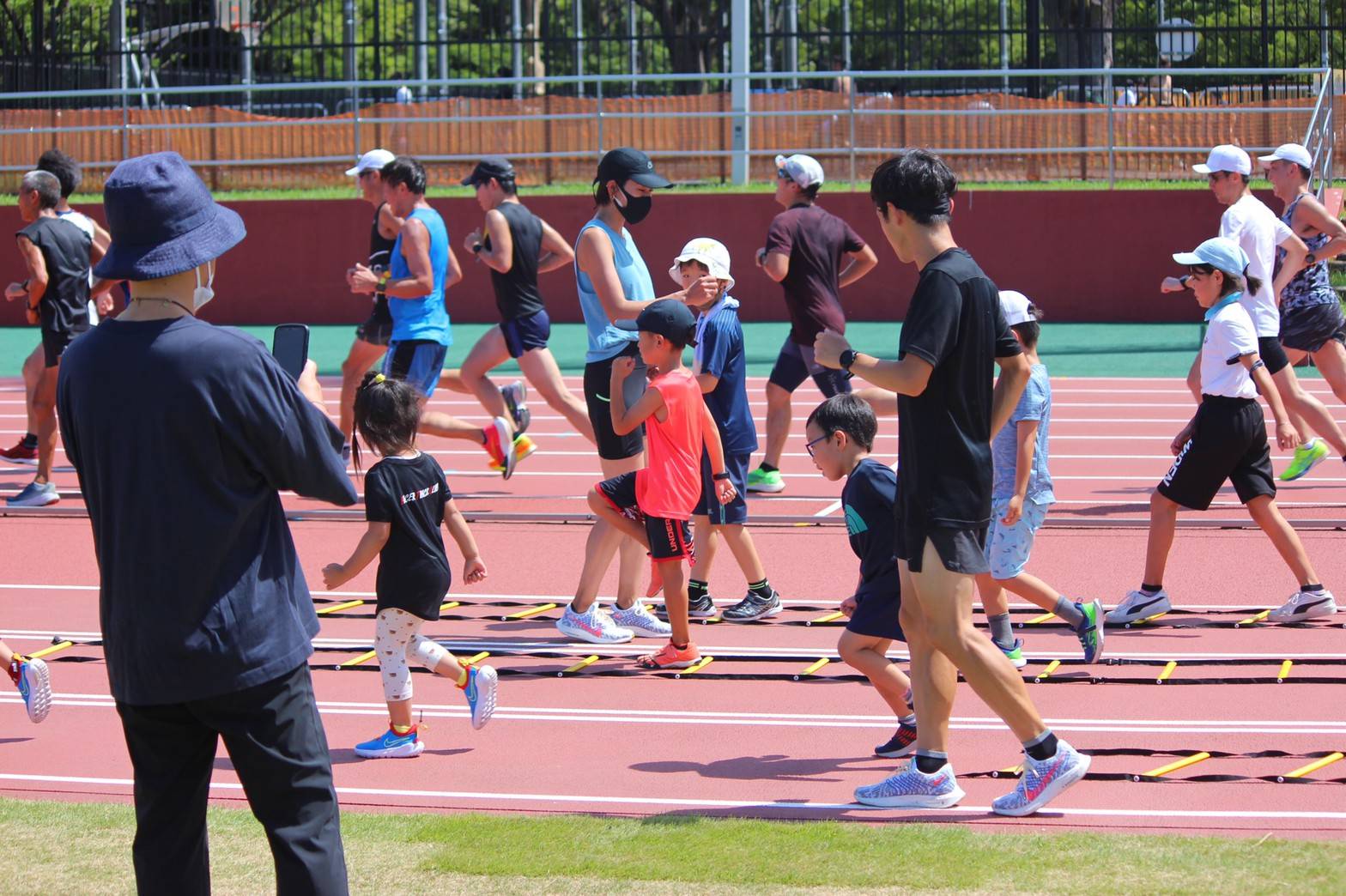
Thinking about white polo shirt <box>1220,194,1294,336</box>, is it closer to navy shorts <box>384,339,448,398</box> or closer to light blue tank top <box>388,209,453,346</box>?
light blue tank top <box>388,209,453,346</box>

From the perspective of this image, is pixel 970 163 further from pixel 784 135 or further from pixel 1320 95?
pixel 1320 95

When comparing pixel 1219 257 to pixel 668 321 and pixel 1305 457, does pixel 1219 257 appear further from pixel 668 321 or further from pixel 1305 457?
pixel 1305 457

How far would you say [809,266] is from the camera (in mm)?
11250

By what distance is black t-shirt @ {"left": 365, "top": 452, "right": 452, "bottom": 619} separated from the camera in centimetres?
621

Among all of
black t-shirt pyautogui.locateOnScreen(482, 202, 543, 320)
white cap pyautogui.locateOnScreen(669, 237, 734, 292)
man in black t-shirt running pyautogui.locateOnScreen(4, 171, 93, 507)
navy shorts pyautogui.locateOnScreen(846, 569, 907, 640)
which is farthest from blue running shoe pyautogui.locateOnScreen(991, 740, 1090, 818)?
man in black t-shirt running pyautogui.locateOnScreen(4, 171, 93, 507)

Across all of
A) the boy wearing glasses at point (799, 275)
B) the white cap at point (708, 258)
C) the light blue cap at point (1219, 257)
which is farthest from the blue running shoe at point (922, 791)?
the boy wearing glasses at point (799, 275)

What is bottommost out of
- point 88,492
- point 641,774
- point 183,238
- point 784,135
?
point 641,774

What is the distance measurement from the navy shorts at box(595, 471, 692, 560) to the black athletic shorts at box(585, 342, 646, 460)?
1.91ft

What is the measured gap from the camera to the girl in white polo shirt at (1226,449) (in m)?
7.68

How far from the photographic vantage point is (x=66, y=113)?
25.4 meters

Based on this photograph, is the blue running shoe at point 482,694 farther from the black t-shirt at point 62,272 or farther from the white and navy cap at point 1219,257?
the black t-shirt at point 62,272

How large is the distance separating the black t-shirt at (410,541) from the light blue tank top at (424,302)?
471 centimetres

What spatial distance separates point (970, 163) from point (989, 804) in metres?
18.9

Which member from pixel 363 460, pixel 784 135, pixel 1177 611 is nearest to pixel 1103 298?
pixel 784 135
